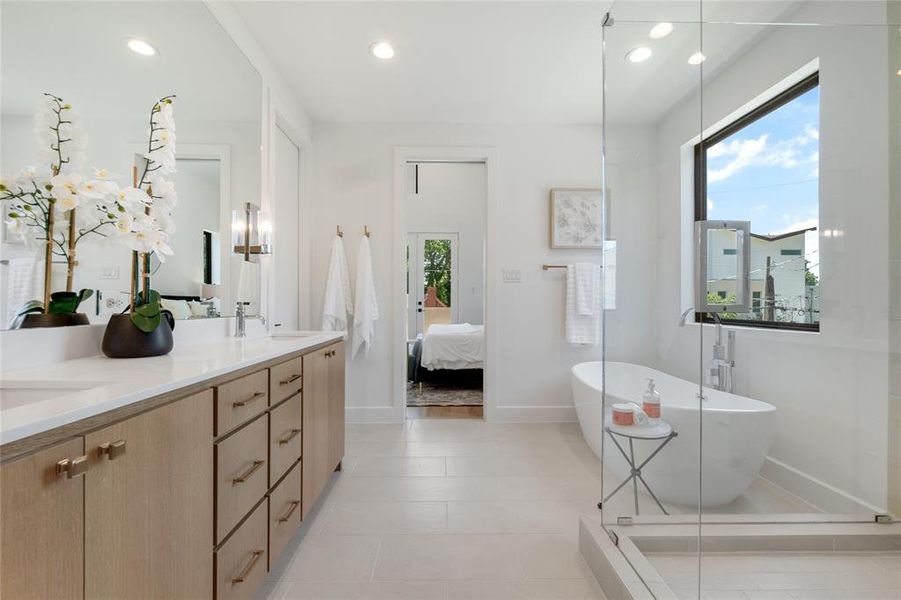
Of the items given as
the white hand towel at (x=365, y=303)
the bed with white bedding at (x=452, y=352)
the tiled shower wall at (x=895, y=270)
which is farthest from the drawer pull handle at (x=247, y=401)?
the bed with white bedding at (x=452, y=352)

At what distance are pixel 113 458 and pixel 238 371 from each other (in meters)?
0.47

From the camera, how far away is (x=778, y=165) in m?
1.41

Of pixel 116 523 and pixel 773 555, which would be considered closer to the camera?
pixel 116 523

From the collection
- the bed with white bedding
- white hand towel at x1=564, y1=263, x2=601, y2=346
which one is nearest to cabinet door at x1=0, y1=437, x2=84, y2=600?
white hand towel at x1=564, y1=263, x2=601, y2=346

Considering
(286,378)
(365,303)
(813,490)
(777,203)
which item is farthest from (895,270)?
(365,303)

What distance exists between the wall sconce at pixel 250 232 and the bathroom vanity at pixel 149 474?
66 centimetres

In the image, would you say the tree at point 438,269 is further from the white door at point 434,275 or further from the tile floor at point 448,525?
the tile floor at point 448,525

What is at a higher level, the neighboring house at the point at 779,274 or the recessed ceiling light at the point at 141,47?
the recessed ceiling light at the point at 141,47

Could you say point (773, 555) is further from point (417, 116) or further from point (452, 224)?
point (452, 224)

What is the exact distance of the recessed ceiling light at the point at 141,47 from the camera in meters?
1.36

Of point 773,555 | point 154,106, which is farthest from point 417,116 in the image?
point 773,555

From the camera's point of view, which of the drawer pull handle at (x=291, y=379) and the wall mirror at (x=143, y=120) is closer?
the wall mirror at (x=143, y=120)

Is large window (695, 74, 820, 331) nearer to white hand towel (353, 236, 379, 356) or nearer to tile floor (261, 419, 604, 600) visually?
tile floor (261, 419, 604, 600)

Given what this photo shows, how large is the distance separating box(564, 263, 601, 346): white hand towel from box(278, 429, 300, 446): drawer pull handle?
2.35 m
